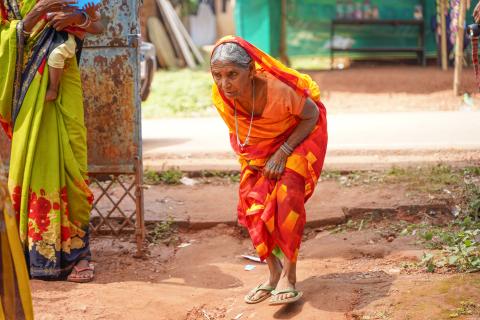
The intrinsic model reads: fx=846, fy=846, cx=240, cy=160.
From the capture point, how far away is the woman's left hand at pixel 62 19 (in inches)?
201

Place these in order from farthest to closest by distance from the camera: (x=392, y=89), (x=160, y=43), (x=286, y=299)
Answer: (x=160, y=43), (x=392, y=89), (x=286, y=299)

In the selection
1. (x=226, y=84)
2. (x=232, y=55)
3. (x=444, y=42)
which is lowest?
(x=444, y=42)

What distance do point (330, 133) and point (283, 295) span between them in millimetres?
5654

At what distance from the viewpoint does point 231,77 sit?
4.46m

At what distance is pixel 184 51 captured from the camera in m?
18.3

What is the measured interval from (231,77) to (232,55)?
0.38 feet

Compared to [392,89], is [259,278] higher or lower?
higher

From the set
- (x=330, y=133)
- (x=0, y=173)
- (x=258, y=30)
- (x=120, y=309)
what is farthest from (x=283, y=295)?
(x=258, y=30)

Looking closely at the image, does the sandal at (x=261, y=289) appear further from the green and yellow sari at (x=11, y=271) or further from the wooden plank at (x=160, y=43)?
the wooden plank at (x=160, y=43)

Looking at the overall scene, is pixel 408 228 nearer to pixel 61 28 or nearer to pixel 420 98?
pixel 61 28

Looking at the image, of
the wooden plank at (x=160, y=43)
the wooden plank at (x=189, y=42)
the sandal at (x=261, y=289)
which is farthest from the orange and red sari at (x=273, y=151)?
the wooden plank at (x=189, y=42)

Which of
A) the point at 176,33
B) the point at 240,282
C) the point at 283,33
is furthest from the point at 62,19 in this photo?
the point at 176,33

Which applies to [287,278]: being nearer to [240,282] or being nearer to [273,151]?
[273,151]

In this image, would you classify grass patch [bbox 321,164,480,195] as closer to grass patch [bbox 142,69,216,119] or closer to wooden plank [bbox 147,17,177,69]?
grass patch [bbox 142,69,216,119]
